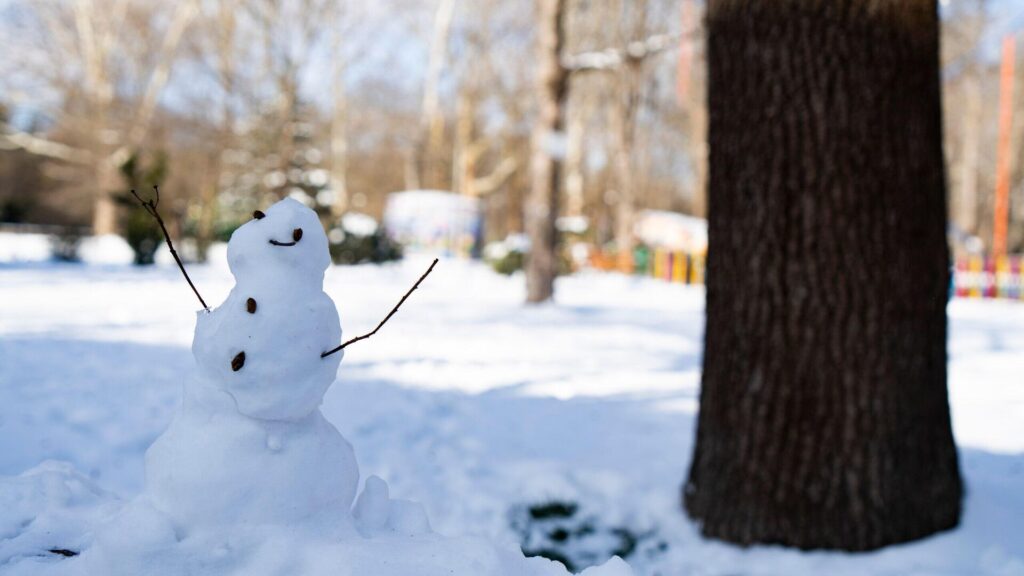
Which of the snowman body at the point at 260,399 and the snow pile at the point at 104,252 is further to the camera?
the snow pile at the point at 104,252

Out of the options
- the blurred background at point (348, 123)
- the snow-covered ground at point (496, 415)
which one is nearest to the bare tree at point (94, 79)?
the blurred background at point (348, 123)

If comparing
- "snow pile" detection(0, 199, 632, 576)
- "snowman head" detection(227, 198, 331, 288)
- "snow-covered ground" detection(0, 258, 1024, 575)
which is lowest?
"snow-covered ground" detection(0, 258, 1024, 575)

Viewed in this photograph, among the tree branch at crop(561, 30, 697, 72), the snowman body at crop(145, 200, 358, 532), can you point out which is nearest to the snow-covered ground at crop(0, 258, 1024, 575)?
the snowman body at crop(145, 200, 358, 532)

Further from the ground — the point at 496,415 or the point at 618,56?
the point at 618,56

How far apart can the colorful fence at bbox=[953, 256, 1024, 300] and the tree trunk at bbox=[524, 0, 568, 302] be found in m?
10.6

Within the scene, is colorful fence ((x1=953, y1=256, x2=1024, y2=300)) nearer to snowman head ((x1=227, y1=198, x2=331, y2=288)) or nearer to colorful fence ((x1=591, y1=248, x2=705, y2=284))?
colorful fence ((x1=591, y1=248, x2=705, y2=284))

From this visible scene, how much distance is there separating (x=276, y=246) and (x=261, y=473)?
0.49 meters

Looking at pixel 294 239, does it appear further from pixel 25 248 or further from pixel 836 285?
pixel 25 248

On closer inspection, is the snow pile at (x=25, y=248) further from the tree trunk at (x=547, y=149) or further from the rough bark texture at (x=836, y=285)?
the rough bark texture at (x=836, y=285)

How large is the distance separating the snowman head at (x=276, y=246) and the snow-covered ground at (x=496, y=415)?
0.30m

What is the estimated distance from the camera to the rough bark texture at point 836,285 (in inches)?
121

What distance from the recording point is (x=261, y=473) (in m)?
1.66

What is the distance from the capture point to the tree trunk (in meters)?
10.3

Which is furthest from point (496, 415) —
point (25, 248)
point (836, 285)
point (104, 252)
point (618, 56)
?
point (25, 248)
